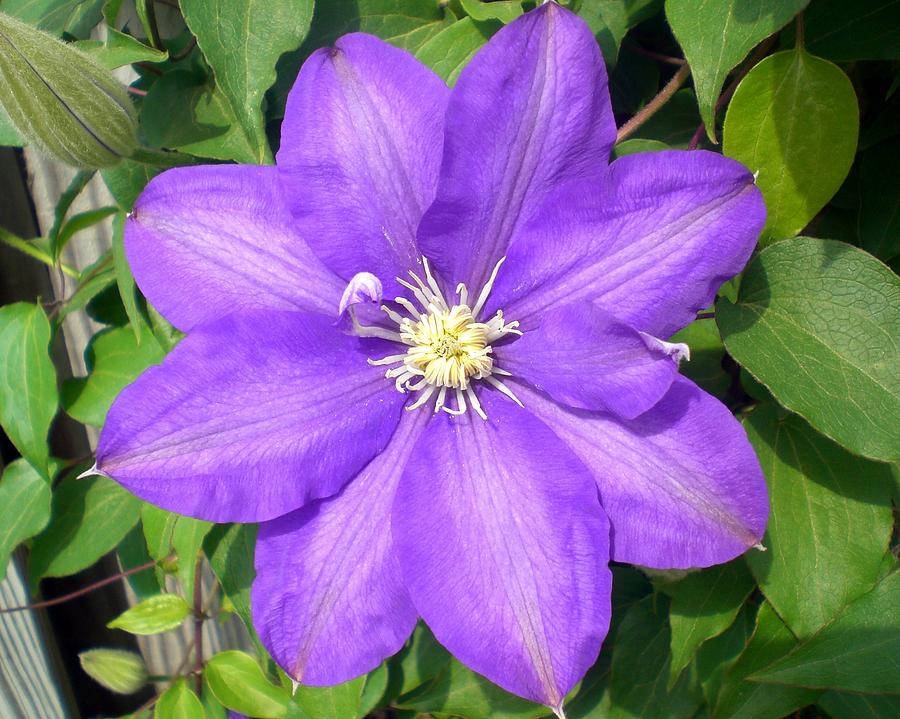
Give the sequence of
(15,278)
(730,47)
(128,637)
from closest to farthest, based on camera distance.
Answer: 1. (730,47)
2. (15,278)
3. (128,637)

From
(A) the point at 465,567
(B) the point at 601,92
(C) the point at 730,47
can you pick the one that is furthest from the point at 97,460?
(C) the point at 730,47

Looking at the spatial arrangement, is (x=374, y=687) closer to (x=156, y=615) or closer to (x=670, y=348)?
(x=156, y=615)

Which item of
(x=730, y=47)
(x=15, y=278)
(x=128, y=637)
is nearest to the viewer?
(x=730, y=47)

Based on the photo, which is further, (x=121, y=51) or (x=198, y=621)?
(x=198, y=621)

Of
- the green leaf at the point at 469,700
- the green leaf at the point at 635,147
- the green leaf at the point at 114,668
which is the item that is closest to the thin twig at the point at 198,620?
the green leaf at the point at 114,668

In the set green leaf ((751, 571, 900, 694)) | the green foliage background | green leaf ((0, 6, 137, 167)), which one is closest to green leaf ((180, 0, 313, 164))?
the green foliage background

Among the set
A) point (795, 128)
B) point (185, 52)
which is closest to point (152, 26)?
point (185, 52)

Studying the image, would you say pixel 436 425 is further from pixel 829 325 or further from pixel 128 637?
pixel 128 637
